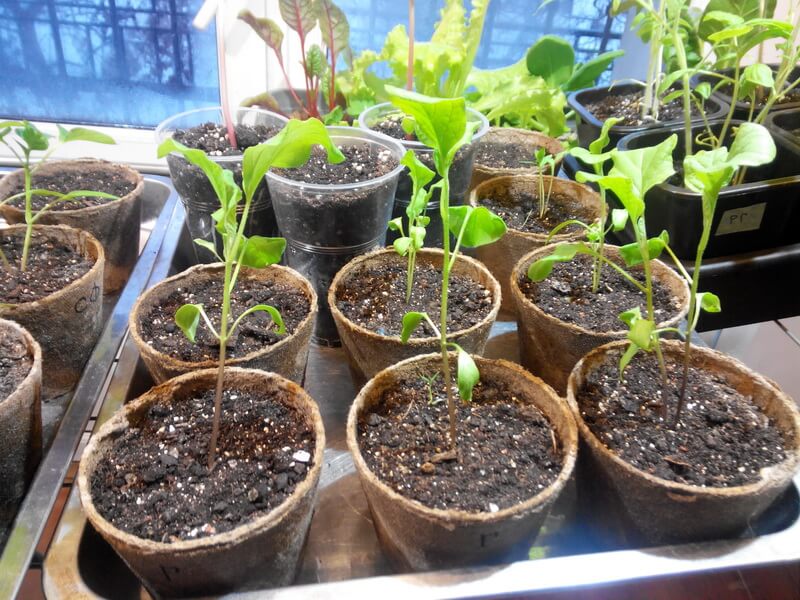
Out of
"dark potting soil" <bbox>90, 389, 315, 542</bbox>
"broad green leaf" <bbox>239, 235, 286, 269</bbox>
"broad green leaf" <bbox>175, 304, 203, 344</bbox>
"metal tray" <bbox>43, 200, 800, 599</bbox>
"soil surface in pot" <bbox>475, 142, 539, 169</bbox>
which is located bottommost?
"metal tray" <bbox>43, 200, 800, 599</bbox>

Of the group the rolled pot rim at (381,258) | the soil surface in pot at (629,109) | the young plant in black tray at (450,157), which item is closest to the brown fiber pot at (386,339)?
the rolled pot rim at (381,258)

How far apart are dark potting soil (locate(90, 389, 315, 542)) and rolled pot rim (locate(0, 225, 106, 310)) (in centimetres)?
26

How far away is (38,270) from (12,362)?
22cm

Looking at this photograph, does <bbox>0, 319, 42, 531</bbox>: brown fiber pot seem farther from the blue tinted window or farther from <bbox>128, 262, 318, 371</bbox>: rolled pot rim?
the blue tinted window

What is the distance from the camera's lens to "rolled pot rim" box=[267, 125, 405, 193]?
887 millimetres

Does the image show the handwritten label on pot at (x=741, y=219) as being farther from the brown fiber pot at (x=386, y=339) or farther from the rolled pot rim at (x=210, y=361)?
the rolled pot rim at (x=210, y=361)

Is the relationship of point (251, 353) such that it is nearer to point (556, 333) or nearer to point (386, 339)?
point (386, 339)

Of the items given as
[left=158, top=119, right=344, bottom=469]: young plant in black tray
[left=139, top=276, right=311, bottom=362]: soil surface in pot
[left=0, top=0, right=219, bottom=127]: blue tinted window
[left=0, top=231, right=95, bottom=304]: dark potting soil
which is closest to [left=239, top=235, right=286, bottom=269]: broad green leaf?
[left=158, top=119, right=344, bottom=469]: young plant in black tray

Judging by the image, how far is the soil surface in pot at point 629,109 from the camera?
1.25 metres

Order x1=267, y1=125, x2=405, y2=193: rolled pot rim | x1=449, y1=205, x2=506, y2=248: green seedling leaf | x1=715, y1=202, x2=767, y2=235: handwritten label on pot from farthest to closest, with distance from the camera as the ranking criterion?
x1=715, y1=202, x2=767, y2=235: handwritten label on pot < x1=267, y1=125, x2=405, y2=193: rolled pot rim < x1=449, y1=205, x2=506, y2=248: green seedling leaf

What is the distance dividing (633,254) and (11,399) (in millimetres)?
736

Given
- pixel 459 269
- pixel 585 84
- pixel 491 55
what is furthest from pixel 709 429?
pixel 491 55

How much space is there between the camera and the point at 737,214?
99 cm

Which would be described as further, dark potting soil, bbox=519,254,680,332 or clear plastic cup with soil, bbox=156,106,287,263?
clear plastic cup with soil, bbox=156,106,287,263
